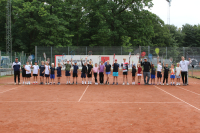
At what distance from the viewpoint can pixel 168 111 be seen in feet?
25.9

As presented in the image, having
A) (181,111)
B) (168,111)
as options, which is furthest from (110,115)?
(181,111)

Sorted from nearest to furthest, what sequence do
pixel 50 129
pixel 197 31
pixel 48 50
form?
1. pixel 50 129
2. pixel 48 50
3. pixel 197 31

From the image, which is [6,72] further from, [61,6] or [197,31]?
[197,31]

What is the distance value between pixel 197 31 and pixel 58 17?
42.0 metres

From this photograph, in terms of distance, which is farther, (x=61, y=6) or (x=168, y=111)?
(x=61, y=6)

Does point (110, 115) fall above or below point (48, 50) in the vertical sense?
below

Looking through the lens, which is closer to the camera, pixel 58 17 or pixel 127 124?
pixel 127 124

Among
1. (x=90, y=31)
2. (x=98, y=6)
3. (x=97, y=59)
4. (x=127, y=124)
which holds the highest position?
(x=98, y=6)

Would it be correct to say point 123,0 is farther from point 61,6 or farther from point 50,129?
point 50,129

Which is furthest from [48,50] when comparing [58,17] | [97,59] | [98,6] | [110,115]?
[110,115]

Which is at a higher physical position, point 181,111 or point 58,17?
point 58,17

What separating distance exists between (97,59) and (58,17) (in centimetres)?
1434

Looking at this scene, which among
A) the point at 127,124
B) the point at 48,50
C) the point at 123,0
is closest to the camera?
the point at 127,124

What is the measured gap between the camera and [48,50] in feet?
104
